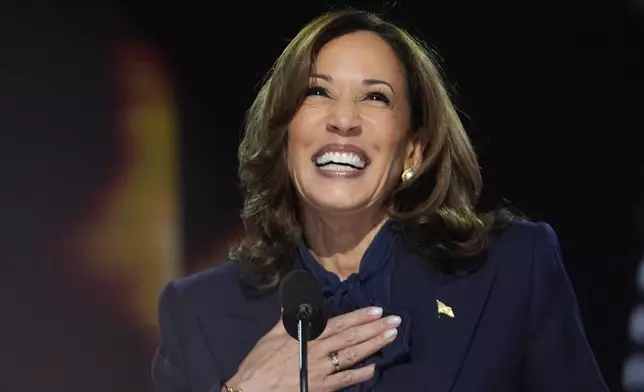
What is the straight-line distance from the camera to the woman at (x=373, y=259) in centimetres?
151

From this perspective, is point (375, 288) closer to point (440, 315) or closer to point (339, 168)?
point (440, 315)

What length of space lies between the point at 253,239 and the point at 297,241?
0.39 feet

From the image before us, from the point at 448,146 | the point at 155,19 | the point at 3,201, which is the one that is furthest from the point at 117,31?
the point at 448,146

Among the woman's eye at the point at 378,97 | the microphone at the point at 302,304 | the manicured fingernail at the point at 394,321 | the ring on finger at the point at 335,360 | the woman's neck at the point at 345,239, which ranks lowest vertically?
the ring on finger at the point at 335,360

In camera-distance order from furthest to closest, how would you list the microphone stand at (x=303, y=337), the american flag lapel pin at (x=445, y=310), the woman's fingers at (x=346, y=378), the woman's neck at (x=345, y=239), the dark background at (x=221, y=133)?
the dark background at (x=221, y=133)
the woman's neck at (x=345, y=239)
the american flag lapel pin at (x=445, y=310)
the woman's fingers at (x=346, y=378)
the microphone stand at (x=303, y=337)

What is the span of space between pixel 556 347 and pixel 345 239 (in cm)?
48

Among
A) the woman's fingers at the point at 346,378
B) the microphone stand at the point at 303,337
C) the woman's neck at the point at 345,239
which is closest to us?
the microphone stand at the point at 303,337

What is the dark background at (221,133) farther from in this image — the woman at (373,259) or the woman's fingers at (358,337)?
the woman's fingers at (358,337)

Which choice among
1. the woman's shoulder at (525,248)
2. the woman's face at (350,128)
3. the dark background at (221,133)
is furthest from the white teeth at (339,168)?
the dark background at (221,133)

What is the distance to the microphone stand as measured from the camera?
1.15 m

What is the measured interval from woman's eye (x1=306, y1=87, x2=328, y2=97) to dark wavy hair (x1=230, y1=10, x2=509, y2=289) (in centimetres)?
1

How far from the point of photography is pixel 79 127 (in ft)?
7.56

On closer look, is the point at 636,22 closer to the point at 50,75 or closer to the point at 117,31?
the point at 117,31

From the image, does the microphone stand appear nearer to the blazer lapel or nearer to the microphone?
the microphone
